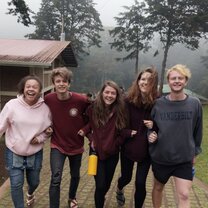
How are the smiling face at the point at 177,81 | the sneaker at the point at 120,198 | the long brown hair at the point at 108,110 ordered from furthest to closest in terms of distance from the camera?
the sneaker at the point at 120,198 < the long brown hair at the point at 108,110 < the smiling face at the point at 177,81

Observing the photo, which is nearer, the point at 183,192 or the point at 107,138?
the point at 183,192

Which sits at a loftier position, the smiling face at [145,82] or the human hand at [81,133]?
the smiling face at [145,82]

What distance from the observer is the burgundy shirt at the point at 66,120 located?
4605mm

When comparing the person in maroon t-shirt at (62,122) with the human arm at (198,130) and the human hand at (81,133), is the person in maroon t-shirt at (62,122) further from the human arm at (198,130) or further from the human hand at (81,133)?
the human arm at (198,130)

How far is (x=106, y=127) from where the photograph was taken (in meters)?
4.47

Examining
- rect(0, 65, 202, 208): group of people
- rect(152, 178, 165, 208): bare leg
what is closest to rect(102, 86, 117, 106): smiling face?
rect(0, 65, 202, 208): group of people

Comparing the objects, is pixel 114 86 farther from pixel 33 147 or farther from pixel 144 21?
pixel 144 21

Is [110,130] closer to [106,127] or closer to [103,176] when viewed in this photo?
[106,127]

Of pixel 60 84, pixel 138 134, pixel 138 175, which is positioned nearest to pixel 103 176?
pixel 138 175

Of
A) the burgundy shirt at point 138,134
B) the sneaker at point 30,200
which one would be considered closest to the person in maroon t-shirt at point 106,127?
the burgundy shirt at point 138,134

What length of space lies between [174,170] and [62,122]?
57.3 inches

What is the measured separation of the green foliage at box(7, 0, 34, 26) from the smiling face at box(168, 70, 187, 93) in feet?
36.7

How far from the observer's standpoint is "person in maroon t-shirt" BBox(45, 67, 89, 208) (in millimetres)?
4543

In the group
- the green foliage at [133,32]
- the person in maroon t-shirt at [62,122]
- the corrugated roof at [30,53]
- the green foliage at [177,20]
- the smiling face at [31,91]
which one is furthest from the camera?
the green foliage at [133,32]
